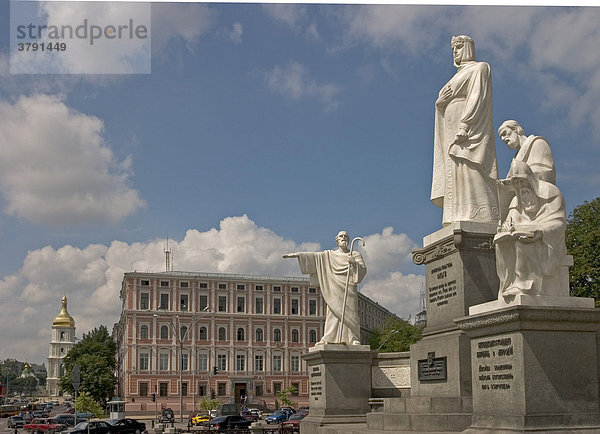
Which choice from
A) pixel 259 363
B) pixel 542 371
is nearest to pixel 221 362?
pixel 259 363

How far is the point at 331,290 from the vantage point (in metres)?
17.3

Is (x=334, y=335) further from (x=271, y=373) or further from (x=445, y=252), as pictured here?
(x=271, y=373)

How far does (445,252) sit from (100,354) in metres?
82.9

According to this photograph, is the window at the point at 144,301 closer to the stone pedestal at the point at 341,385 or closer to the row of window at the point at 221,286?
the row of window at the point at 221,286

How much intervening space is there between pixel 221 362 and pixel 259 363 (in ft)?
15.0

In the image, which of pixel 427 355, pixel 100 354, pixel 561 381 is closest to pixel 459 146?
pixel 427 355

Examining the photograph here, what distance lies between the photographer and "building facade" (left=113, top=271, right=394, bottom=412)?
85.1m

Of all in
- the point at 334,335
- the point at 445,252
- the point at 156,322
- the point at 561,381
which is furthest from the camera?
the point at 156,322

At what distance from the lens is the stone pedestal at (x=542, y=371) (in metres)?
8.88

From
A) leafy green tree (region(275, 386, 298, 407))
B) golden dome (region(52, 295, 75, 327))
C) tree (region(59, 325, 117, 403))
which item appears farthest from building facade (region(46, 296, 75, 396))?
leafy green tree (region(275, 386, 298, 407))

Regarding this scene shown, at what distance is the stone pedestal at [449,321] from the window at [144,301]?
75331 mm

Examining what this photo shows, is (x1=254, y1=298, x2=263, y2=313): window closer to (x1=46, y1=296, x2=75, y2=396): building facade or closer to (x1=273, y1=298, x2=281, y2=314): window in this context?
(x1=273, y1=298, x2=281, y2=314): window

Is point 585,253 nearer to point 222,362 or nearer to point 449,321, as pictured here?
point 449,321

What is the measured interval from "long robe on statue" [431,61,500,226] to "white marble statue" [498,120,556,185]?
2.27 metres
